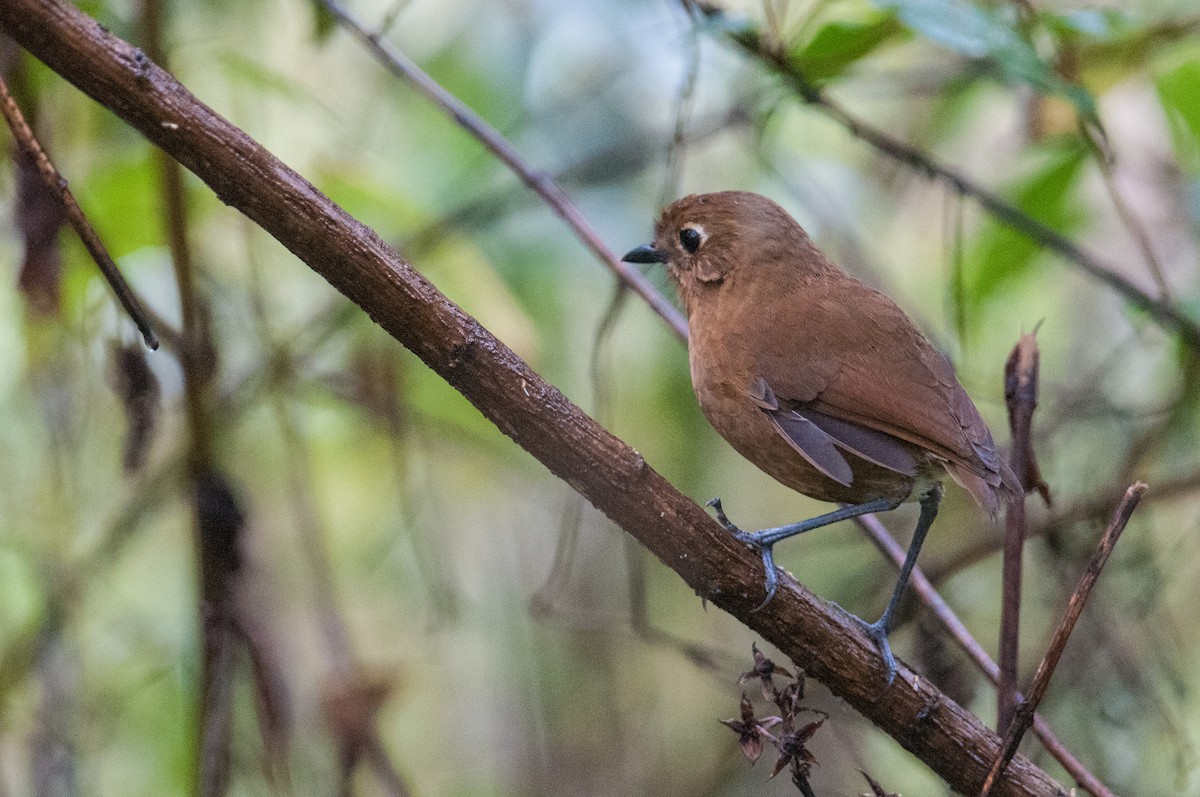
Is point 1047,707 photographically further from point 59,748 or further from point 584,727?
point 59,748

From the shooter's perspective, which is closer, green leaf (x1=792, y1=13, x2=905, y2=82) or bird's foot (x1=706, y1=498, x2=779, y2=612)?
bird's foot (x1=706, y1=498, x2=779, y2=612)

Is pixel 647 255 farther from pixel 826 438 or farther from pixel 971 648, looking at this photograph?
pixel 971 648

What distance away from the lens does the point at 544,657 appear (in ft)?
14.6

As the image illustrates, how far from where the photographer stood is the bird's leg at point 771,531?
6.63 feet

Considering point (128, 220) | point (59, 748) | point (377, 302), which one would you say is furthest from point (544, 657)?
point (377, 302)

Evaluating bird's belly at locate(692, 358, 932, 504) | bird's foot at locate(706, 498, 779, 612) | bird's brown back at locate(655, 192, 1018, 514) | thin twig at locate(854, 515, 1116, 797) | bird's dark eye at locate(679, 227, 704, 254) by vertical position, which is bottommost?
bird's foot at locate(706, 498, 779, 612)

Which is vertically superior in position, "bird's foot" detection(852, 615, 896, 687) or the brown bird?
the brown bird

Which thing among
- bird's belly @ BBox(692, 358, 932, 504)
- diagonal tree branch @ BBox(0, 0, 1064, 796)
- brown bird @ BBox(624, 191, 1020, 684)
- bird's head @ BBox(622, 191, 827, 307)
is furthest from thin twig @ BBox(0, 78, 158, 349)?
bird's head @ BBox(622, 191, 827, 307)

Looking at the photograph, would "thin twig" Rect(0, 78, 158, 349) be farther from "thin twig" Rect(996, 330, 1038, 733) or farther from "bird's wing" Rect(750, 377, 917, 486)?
"thin twig" Rect(996, 330, 1038, 733)

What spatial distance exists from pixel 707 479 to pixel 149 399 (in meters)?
2.53

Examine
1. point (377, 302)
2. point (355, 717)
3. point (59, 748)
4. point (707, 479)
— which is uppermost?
point (707, 479)

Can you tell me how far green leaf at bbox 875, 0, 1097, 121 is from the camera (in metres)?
2.46

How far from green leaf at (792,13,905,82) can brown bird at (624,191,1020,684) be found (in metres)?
0.47

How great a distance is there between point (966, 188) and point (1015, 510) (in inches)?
33.7
